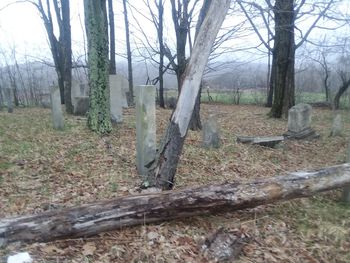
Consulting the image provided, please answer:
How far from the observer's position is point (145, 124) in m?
4.96

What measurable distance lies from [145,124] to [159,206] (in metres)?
1.65

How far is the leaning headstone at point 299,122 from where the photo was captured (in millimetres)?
9363

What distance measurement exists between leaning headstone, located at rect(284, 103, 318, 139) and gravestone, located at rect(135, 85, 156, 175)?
18.9 feet

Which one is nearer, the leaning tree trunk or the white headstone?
the leaning tree trunk

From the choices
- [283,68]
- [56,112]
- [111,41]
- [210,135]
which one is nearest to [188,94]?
[210,135]

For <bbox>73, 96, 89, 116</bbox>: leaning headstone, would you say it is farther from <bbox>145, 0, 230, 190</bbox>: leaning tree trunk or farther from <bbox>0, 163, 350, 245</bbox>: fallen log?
<bbox>0, 163, 350, 245</bbox>: fallen log

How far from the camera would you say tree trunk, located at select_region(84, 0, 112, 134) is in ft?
25.1

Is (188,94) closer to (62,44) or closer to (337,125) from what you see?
(337,125)

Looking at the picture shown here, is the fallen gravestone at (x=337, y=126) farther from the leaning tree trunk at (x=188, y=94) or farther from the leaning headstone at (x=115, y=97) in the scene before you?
the leaning tree trunk at (x=188, y=94)

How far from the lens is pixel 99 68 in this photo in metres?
7.79

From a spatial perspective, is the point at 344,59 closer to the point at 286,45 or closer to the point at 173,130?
the point at 286,45

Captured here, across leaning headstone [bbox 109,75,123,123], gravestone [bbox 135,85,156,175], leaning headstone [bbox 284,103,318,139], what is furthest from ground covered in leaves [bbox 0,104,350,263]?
leaning headstone [bbox 109,75,123,123]

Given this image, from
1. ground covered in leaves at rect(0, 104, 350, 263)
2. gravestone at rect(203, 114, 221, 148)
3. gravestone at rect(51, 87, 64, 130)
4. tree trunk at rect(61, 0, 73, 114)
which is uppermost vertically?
tree trunk at rect(61, 0, 73, 114)

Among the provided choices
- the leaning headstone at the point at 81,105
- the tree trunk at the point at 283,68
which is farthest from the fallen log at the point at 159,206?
the tree trunk at the point at 283,68
